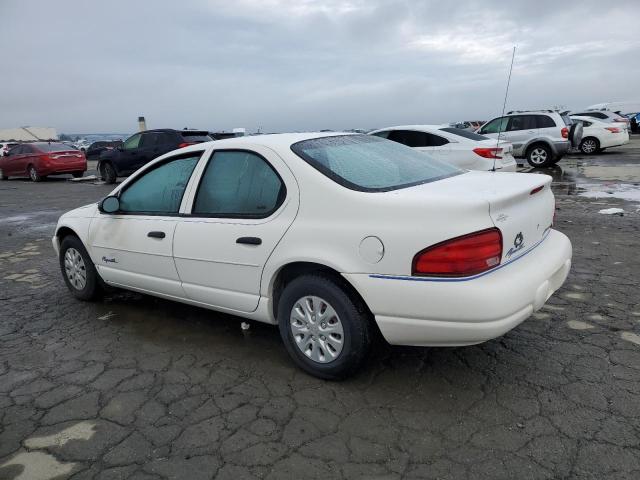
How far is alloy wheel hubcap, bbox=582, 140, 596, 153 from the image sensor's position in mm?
18469

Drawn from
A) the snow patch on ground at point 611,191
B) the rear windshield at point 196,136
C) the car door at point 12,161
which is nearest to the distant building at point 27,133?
the car door at point 12,161

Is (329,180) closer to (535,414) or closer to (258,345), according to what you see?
(258,345)

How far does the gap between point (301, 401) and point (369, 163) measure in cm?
155

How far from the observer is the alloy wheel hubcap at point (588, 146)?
18.5 meters

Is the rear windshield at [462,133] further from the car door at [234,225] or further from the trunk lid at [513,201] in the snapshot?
the car door at [234,225]

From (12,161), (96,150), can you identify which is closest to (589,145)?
(12,161)

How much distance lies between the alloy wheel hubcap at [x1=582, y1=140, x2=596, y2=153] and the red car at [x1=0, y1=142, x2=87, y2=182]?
18576 mm

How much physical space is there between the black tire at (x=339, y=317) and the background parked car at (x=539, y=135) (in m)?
12.4

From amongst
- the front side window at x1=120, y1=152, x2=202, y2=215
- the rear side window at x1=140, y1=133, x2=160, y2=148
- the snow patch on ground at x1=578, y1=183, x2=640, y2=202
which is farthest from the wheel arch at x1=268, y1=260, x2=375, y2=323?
the rear side window at x1=140, y1=133, x2=160, y2=148

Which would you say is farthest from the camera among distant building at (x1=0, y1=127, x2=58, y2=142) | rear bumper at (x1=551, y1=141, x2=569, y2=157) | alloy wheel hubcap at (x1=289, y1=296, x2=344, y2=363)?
distant building at (x1=0, y1=127, x2=58, y2=142)

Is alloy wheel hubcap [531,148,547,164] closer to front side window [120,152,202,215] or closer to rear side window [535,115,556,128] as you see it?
rear side window [535,115,556,128]

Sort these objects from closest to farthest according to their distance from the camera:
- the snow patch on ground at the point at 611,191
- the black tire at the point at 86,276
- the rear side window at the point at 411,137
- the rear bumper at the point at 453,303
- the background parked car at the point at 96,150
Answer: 1. the rear bumper at the point at 453,303
2. the black tire at the point at 86,276
3. the snow patch on ground at the point at 611,191
4. the rear side window at the point at 411,137
5. the background parked car at the point at 96,150

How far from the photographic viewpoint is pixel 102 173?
16.7 m

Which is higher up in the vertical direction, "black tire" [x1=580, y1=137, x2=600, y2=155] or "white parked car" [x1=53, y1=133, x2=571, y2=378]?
"white parked car" [x1=53, y1=133, x2=571, y2=378]
